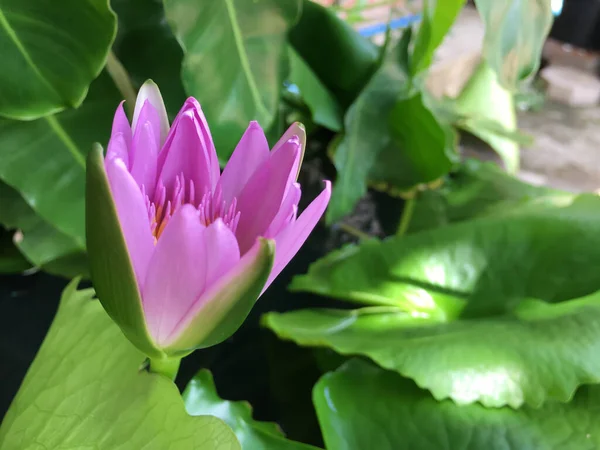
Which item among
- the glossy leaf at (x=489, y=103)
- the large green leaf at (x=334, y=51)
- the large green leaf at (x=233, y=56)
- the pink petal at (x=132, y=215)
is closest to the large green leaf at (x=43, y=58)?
the large green leaf at (x=233, y=56)

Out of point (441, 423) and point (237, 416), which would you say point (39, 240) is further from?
point (441, 423)

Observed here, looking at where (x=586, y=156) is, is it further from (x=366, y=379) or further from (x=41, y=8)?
(x=41, y=8)

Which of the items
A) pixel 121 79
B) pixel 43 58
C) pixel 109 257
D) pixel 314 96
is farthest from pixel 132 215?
pixel 314 96

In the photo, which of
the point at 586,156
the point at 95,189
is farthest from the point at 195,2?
the point at 586,156

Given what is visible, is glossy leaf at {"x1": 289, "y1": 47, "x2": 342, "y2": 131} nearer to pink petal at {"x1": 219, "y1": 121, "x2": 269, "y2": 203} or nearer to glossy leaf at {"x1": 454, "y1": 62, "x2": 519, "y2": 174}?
pink petal at {"x1": 219, "y1": 121, "x2": 269, "y2": 203}

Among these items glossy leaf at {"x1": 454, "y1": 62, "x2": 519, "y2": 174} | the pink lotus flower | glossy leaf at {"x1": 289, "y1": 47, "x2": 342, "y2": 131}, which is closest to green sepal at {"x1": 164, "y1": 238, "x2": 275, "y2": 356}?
the pink lotus flower

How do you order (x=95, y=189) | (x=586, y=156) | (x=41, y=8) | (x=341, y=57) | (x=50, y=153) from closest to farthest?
(x=95, y=189), (x=41, y=8), (x=50, y=153), (x=341, y=57), (x=586, y=156)
